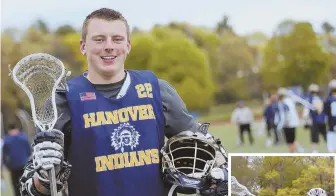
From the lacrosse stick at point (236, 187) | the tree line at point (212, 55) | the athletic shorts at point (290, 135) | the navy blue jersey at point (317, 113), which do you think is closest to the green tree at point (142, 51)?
the tree line at point (212, 55)

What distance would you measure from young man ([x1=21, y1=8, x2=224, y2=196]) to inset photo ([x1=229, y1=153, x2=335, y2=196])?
9 cm

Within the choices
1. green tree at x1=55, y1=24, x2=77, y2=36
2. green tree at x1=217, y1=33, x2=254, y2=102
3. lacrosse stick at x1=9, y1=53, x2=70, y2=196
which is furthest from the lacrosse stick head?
green tree at x1=217, y1=33, x2=254, y2=102

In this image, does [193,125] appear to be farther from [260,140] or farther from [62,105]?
[260,140]

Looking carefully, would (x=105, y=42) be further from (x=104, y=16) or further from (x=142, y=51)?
(x=142, y=51)

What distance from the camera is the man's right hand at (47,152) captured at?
74.4 inches

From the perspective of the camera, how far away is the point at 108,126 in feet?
6.99

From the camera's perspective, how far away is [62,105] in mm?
2148

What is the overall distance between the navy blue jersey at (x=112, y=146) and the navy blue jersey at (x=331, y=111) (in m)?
6.86

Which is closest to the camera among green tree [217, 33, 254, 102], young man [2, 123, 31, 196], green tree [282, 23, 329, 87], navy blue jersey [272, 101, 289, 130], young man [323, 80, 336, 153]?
young man [2, 123, 31, 196]

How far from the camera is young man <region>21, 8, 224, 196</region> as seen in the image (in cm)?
212

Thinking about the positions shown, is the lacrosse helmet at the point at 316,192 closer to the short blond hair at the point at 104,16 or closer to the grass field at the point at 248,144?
the short blond hair at the point at 104,16

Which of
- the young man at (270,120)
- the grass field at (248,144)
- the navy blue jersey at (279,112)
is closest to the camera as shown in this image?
the grass field at (248,144)

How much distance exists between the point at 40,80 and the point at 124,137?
310 millimetres

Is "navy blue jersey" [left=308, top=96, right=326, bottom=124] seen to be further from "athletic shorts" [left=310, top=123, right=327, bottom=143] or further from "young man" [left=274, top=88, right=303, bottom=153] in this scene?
"young man" [left=274, top=88, right=303, bottom=153]
